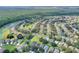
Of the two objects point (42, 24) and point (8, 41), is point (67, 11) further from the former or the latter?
point (8, 41)

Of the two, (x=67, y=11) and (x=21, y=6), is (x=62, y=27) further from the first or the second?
(x=21, y=6)

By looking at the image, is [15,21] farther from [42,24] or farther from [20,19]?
[42,24]

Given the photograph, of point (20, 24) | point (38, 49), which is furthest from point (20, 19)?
point (38, 49)

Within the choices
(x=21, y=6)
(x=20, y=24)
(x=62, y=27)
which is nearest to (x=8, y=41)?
(x=20, y=24)

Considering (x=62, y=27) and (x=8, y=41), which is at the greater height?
(x=62, y=27)

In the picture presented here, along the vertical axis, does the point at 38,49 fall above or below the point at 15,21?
below
